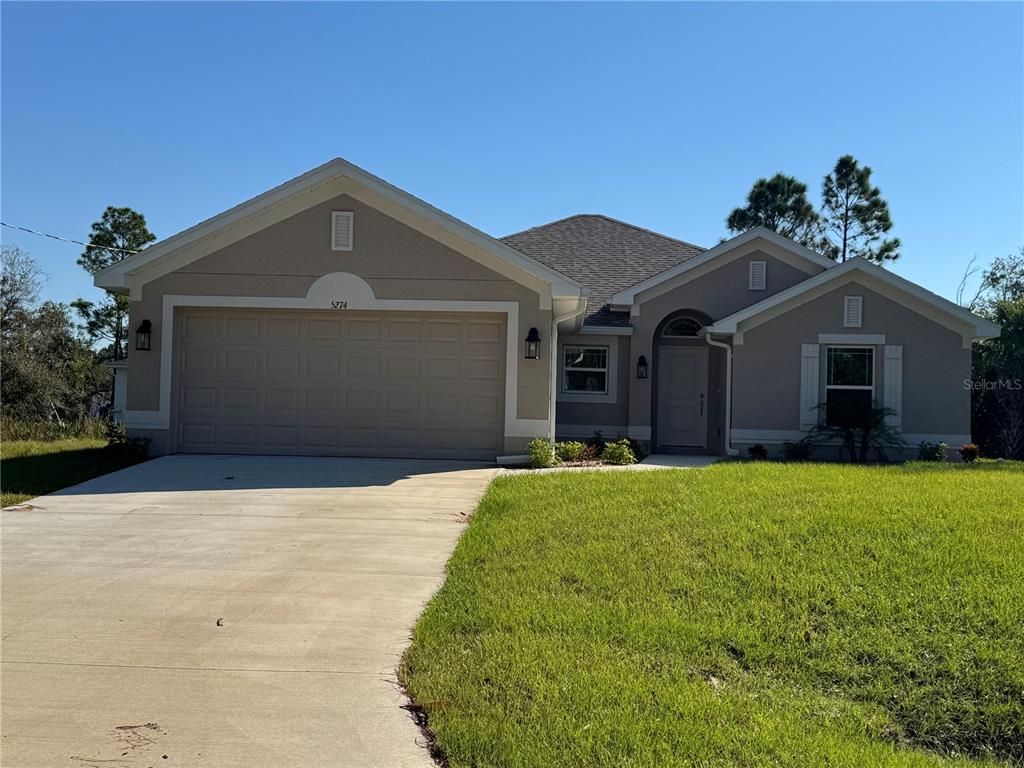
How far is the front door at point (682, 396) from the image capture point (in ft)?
58.1

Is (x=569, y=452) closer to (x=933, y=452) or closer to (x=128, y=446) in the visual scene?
(x=933, y=452)

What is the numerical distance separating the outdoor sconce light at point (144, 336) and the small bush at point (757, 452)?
34.8ft

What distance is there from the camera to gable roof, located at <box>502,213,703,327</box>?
62.5 feet

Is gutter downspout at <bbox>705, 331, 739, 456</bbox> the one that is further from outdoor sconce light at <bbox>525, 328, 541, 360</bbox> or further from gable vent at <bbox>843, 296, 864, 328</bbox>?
outdoor sconce light at <bbox>525, 328, 541, 360</bbox>

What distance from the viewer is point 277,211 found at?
43.5 feet

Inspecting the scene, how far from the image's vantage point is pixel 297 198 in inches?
520

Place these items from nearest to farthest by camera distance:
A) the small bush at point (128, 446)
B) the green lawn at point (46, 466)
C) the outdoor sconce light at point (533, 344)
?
Result: the green lawn at point (46, 466) < the small bush at point (128, 446) < the outdoor sconce light at point (533, 344)

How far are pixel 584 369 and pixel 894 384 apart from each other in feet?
19.7

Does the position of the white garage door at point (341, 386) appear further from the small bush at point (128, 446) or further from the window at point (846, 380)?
the window at point (846, 380)

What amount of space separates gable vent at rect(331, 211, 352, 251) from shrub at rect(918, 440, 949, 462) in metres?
10.8

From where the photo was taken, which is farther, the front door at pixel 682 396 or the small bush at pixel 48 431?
the small bush at pixel 48 431

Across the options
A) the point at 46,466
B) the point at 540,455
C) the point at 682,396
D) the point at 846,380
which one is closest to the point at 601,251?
the point at 682,396

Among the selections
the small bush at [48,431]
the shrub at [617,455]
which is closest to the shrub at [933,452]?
the shrub at [617,455]

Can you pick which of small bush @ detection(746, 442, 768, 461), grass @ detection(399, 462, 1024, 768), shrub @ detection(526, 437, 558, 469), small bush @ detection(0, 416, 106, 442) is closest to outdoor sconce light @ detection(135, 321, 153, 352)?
small bush @ detection(0, 416, 106, 442)
